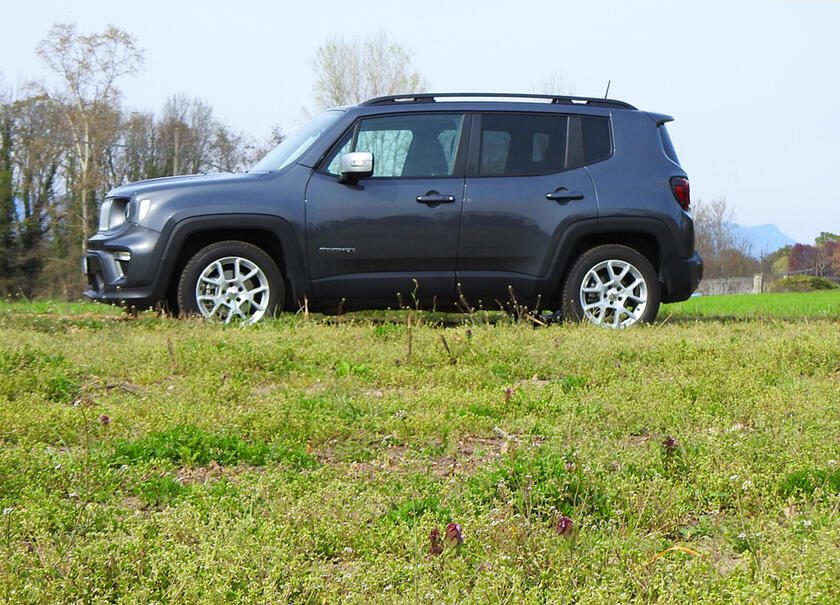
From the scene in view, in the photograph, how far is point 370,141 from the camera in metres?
9.03

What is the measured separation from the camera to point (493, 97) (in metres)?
9.36

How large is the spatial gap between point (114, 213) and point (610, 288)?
485 cm

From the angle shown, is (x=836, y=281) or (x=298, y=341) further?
(x=836, y=281)

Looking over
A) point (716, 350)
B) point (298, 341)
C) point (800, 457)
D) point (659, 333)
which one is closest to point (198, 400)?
point (298, 341)

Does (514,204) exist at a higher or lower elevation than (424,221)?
higher

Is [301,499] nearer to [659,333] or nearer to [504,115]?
[659,333]

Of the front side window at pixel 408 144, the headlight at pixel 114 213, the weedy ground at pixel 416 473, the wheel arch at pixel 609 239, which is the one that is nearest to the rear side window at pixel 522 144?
the front side window at pixel 408 144

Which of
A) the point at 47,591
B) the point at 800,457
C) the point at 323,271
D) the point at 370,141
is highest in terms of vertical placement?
the point at 370,141

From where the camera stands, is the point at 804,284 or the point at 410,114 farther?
the point at 804,284

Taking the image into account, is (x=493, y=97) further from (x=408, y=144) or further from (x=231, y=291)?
(x=231, y=291)

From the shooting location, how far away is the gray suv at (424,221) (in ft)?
28.6

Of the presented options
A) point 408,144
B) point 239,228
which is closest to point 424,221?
point 408,144

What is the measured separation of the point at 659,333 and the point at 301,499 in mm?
5674

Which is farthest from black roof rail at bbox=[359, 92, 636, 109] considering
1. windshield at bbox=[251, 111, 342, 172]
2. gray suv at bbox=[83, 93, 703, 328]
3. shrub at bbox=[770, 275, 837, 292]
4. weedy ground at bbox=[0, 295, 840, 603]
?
shrub at bbox=[770, 275, 837, 292]
